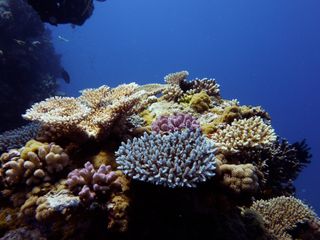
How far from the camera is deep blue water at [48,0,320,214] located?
117938 mm

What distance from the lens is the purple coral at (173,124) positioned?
427 cm

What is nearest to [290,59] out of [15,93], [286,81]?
[286,81]

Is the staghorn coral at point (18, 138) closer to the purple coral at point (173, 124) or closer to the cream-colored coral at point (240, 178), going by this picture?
the purple coral at point (173, 124)

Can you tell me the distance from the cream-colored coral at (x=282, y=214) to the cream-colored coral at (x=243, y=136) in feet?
5.38

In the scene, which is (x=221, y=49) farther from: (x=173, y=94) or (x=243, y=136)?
(x=243, y=136)

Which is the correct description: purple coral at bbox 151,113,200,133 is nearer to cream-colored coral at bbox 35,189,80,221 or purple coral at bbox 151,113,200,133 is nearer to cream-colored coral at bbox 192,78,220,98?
cream-colored coral at bbox 35,189,80,221

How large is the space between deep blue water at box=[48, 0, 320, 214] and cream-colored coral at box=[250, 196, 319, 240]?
8905cm

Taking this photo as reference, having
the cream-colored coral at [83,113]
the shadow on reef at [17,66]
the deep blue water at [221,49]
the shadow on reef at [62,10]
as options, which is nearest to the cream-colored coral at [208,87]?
the cream-colored coral at [83,113]

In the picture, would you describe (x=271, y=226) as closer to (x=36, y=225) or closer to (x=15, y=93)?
(x=36, y=225)

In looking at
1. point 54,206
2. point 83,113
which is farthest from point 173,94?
point 54,206

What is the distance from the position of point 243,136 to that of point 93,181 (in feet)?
6.81

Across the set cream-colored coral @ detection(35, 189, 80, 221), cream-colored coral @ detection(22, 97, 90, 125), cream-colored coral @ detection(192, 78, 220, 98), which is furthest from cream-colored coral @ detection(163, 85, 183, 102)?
cream-colored coral @ detection(35, 189, 80, 221)

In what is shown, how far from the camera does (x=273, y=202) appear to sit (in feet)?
17.8

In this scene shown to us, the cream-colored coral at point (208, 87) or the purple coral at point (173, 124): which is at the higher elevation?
the cream-colored coral at point (208, 87)
